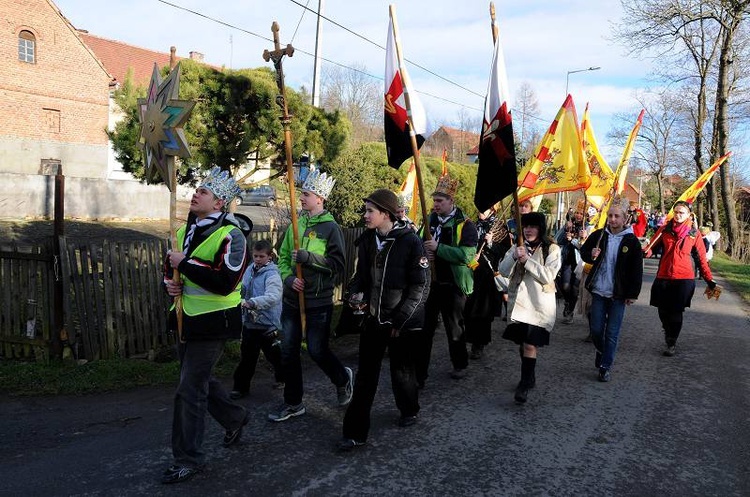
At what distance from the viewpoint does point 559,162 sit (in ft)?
23.8

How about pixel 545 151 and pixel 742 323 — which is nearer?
pixel 545 151

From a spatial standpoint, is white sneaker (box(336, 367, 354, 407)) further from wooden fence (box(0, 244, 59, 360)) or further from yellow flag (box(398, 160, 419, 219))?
yellow flag (box(398, 160, 419, 219))

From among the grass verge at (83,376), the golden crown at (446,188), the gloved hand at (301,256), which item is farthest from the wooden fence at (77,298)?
the golden crown at (446,188)

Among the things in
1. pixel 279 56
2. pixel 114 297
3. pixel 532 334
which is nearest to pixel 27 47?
pixel 114 297

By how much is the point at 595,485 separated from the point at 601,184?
21.0ft

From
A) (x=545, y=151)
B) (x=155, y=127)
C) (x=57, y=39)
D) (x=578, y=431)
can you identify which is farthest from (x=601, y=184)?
(x=57, y=39)

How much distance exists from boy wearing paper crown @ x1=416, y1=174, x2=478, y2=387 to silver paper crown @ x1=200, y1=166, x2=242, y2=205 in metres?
2.38

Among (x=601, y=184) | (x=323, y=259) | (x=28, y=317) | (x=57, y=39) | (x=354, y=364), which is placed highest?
(x=57, y=39)

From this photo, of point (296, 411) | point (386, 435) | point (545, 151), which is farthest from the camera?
point (545, 151)

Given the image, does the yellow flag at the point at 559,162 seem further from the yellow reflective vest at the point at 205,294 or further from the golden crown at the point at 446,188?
the yellow reflective vest at the point at 205,294

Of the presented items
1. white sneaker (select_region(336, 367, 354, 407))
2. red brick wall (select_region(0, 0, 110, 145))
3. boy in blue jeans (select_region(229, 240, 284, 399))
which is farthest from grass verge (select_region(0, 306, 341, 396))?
red brick wall (select_region(0, 0, 110, 145))

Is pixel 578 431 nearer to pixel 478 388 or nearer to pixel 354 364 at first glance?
pixel 478 388

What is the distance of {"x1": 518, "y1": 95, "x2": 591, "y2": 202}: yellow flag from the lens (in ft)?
23.5

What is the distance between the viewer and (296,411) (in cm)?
495
